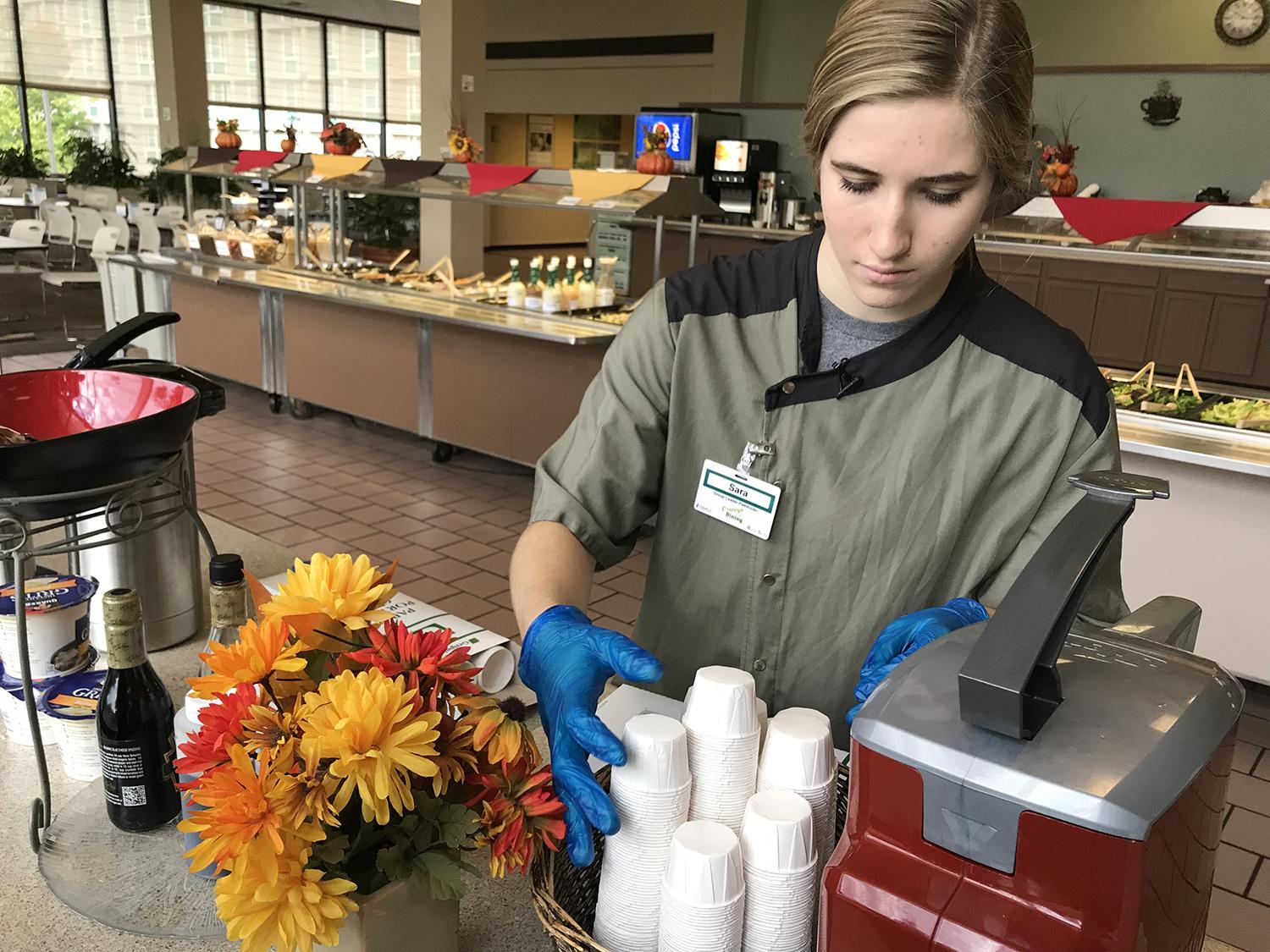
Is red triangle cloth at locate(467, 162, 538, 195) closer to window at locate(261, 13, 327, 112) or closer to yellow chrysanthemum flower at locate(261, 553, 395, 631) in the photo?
yellow chrysanthemum flower at locate(261, 553, 395, 631)

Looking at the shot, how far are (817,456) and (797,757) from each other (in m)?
0.47

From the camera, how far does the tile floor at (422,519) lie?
8.24 feet

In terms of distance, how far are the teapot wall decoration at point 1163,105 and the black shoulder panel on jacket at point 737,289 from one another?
805 cm

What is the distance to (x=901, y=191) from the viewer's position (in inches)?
36.2

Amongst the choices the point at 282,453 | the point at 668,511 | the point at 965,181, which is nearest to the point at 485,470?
the point at 282,453

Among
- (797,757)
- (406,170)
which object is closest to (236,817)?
(797,757)

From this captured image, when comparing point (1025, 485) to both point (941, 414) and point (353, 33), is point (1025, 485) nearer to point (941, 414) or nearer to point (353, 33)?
point (941, 414)

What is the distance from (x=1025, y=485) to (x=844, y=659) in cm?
29

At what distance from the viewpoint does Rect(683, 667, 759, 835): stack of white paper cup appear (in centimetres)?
73

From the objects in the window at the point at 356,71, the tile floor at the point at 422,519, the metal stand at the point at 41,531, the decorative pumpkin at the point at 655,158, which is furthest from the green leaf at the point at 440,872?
the window at the point at 356,71

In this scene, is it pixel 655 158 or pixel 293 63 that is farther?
pixel 293 63

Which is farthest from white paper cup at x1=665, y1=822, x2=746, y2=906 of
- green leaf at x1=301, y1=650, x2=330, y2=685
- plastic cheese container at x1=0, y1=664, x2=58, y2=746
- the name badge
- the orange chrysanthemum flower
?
plastic cheese container at x1=0, y1=664, x2=58, y2=746

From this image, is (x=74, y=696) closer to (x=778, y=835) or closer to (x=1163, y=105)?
(x=778, y=835)

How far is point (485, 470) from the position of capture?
5172 millimetres
